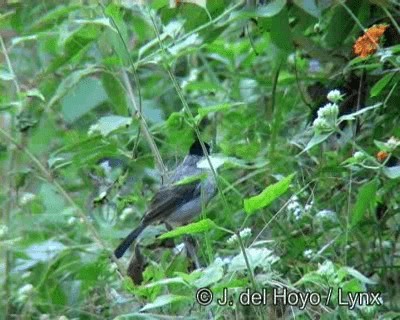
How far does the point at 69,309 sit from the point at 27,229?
1.83ft

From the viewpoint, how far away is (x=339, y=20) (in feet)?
11.2

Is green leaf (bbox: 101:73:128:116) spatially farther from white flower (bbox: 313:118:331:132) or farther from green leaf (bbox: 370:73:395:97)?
white flower (bbox: 313:118:331:132)

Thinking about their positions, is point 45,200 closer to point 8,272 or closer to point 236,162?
point 8,272

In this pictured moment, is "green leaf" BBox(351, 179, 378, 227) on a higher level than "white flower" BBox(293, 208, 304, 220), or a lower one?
higher

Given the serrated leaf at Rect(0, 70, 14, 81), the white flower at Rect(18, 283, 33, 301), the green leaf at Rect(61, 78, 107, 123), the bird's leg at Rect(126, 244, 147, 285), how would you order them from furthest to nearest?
the green leaf at Rect(61, 78, 107, 123)
the white flower at Rect(18, 283, 33, 301)
the bird's leg at Rect(126, 244, 147, 285)
the serrated leaf at Rect(0, 70, 14, 81)

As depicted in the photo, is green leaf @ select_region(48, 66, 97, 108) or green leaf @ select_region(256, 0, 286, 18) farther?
green leaf @ select_region(48, 66, 97, 108)

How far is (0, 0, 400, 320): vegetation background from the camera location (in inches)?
116

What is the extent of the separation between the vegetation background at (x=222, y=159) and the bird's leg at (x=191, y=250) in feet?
0.06

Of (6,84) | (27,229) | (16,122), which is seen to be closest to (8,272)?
(27,229)

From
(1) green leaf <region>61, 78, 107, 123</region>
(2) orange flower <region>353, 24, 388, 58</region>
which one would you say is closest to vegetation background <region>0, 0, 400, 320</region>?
(2) orange flower <region>353, 24, 388, 58</region>

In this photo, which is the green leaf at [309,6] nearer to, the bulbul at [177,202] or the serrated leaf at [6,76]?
the bulbul at [177,202]

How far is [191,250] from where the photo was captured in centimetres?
317

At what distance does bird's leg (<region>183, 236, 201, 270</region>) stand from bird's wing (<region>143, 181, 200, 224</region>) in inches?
4.7

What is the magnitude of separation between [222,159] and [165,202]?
66 cm
